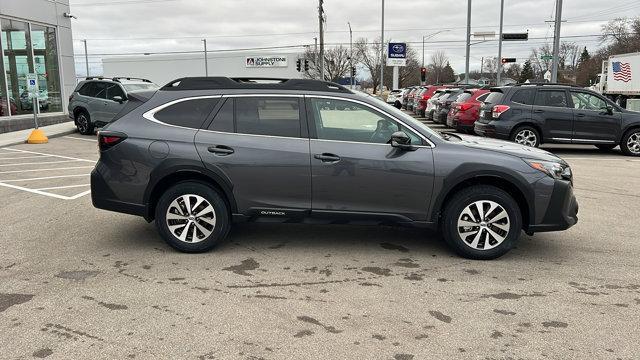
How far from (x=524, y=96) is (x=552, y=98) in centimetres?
67

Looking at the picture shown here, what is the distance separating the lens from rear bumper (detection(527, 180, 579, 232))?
505 centimetres

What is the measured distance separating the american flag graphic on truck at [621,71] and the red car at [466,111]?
16.8m

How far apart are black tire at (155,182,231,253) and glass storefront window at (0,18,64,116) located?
57.4ft

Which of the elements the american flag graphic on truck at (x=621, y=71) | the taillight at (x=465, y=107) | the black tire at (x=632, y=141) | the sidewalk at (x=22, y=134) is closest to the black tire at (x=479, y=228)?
the black tire at (x=632, y=141)

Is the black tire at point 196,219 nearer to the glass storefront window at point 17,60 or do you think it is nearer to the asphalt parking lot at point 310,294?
the asphalt parking lot at point 310,294

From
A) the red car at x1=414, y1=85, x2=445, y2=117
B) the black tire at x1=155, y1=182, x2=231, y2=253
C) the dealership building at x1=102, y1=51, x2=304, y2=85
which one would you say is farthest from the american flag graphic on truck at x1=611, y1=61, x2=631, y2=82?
the dealership building at x1=102, y1=51, x2=304, y2=85

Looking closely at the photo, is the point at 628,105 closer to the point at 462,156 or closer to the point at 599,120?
the point at 599,120

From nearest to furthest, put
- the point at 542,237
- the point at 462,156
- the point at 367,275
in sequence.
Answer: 1. the point at 367,275
2. the point at 462,156
3. the point at 542,237

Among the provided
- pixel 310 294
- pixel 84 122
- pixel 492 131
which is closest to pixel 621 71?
pixel 492 131

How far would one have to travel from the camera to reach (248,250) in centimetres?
542

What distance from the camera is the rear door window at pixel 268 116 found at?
522 cm

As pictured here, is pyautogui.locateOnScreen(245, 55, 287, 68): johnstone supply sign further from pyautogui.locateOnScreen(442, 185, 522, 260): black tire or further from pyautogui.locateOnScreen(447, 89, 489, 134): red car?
pyautogui.locateOnScreen(442, 185, 522, 260): black tire

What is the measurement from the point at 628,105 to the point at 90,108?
980 inches

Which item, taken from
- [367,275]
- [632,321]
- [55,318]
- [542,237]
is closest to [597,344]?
[632,321]
